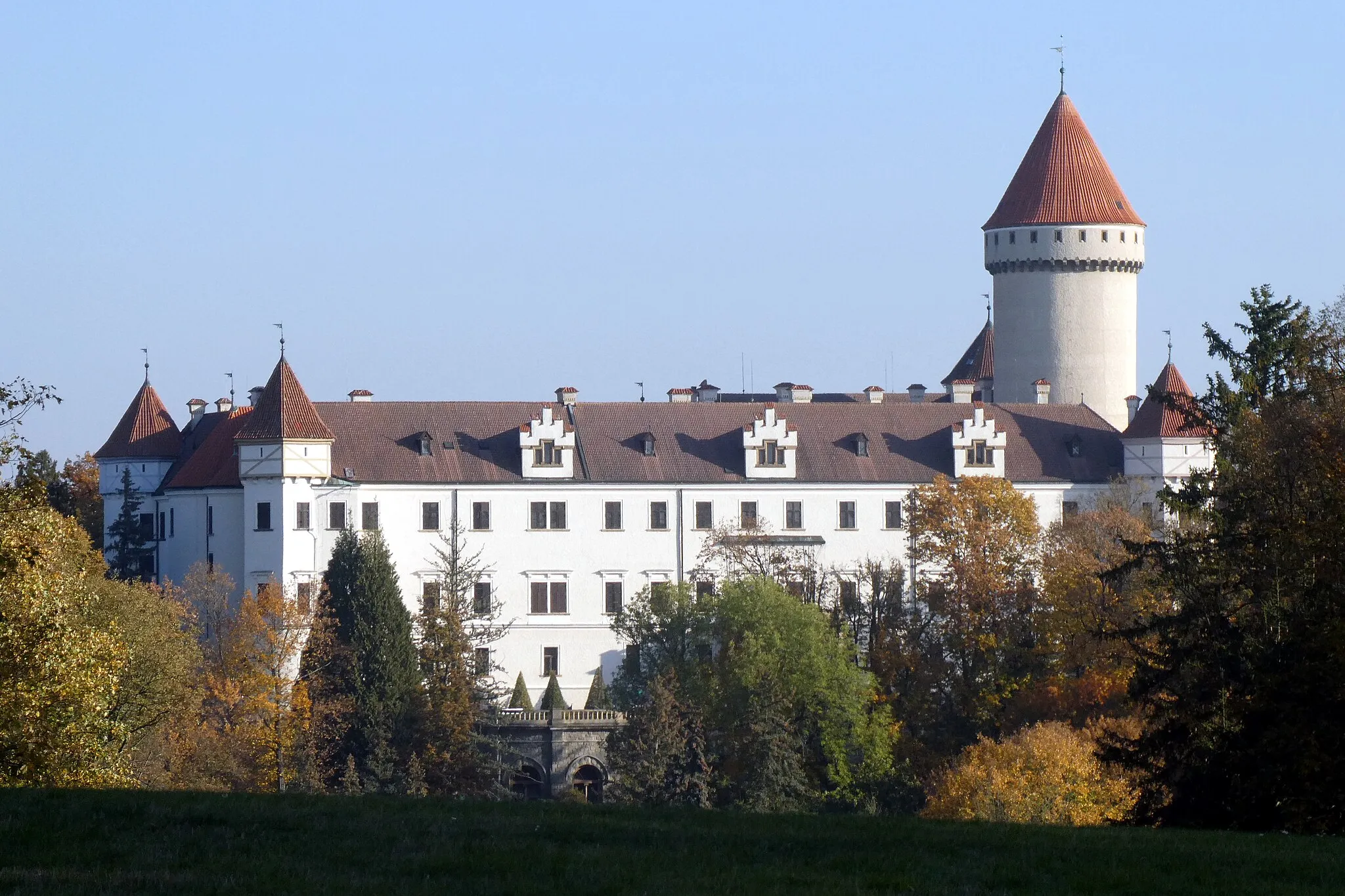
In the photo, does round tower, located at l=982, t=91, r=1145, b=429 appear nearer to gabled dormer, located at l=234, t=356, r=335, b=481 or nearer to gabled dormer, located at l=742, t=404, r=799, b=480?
gabled dormer, located at l=742, t=404, r=799, b=480

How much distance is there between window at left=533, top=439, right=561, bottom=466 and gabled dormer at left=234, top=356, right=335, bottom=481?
7.09 m

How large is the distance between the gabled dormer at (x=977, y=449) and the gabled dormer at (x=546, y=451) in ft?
45.6

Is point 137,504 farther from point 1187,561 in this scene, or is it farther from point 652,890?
point 652,890

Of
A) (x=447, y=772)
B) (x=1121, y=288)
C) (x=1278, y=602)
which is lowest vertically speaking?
(x=447, y=772)

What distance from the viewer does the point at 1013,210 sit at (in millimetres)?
92562

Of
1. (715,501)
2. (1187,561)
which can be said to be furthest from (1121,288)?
(1187,561)

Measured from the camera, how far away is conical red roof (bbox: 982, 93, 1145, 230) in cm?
9144

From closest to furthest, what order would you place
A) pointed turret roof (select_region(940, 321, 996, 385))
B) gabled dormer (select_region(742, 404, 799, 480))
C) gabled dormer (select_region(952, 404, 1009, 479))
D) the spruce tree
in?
1. the spruce tree
2. gabled dormer (select_region(742, 404, 799, 480))
3. gabled dormer (select_region(952, 404, 1009, 479))
4. pointed turret roof (select_region(940, 321, 996, 385))

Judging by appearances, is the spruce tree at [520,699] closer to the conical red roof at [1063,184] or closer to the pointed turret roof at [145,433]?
the pointed turret roof at [145,433]

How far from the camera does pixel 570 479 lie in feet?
255

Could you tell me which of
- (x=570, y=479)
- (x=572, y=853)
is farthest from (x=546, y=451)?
(x=572, y=853)

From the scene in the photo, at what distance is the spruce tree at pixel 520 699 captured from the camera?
7281cm

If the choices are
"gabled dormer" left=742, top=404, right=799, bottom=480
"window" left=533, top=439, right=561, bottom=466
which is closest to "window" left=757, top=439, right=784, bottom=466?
"gabled dormer" left=742, top=404, right=799, bottom=480

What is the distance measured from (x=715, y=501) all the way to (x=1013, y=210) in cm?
2201
